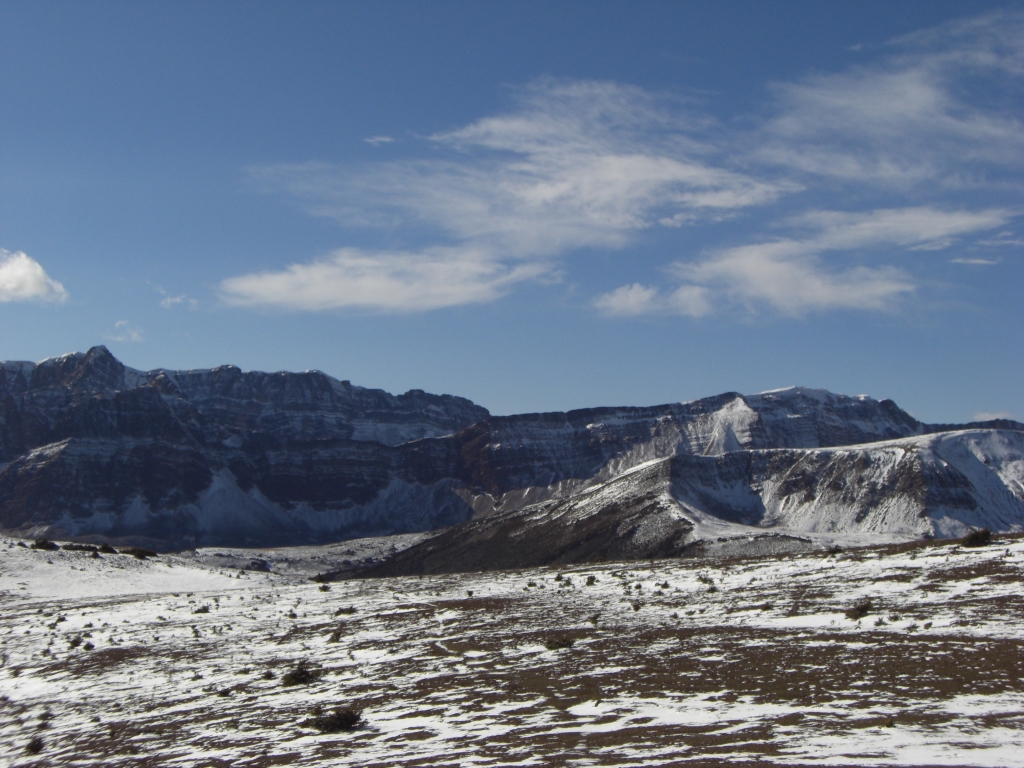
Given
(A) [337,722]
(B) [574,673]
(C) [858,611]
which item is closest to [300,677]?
(A) [337,722]

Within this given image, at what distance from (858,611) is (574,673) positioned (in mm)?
10399

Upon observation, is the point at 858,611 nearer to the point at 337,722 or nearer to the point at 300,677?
the point at 337,722

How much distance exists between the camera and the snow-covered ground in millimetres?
19031

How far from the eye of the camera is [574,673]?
26.1m

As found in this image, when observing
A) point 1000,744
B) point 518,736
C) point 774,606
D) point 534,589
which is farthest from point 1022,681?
point 534,589

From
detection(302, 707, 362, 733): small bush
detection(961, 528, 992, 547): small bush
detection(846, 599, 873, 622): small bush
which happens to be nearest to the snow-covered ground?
detection(846, 599, 873, 622): small bush

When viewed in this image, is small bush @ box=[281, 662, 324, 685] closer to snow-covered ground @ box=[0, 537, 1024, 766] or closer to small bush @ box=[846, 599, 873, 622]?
snow-covered ground @ box=[0, 537, 1024, 766]

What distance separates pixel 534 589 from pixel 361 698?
22.3m

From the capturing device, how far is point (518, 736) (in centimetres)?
2028

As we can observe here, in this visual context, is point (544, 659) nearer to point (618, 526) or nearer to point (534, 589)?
point (534, 589)

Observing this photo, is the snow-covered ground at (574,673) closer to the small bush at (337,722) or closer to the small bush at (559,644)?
the small bush at (559,644)

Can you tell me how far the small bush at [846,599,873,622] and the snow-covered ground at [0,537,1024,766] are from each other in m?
0.15

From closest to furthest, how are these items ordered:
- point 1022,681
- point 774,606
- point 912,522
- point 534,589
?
1. point 1022,681
2. point 774,606
3. point 534,589
4. point 912,522

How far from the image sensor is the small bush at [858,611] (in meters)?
30.1
